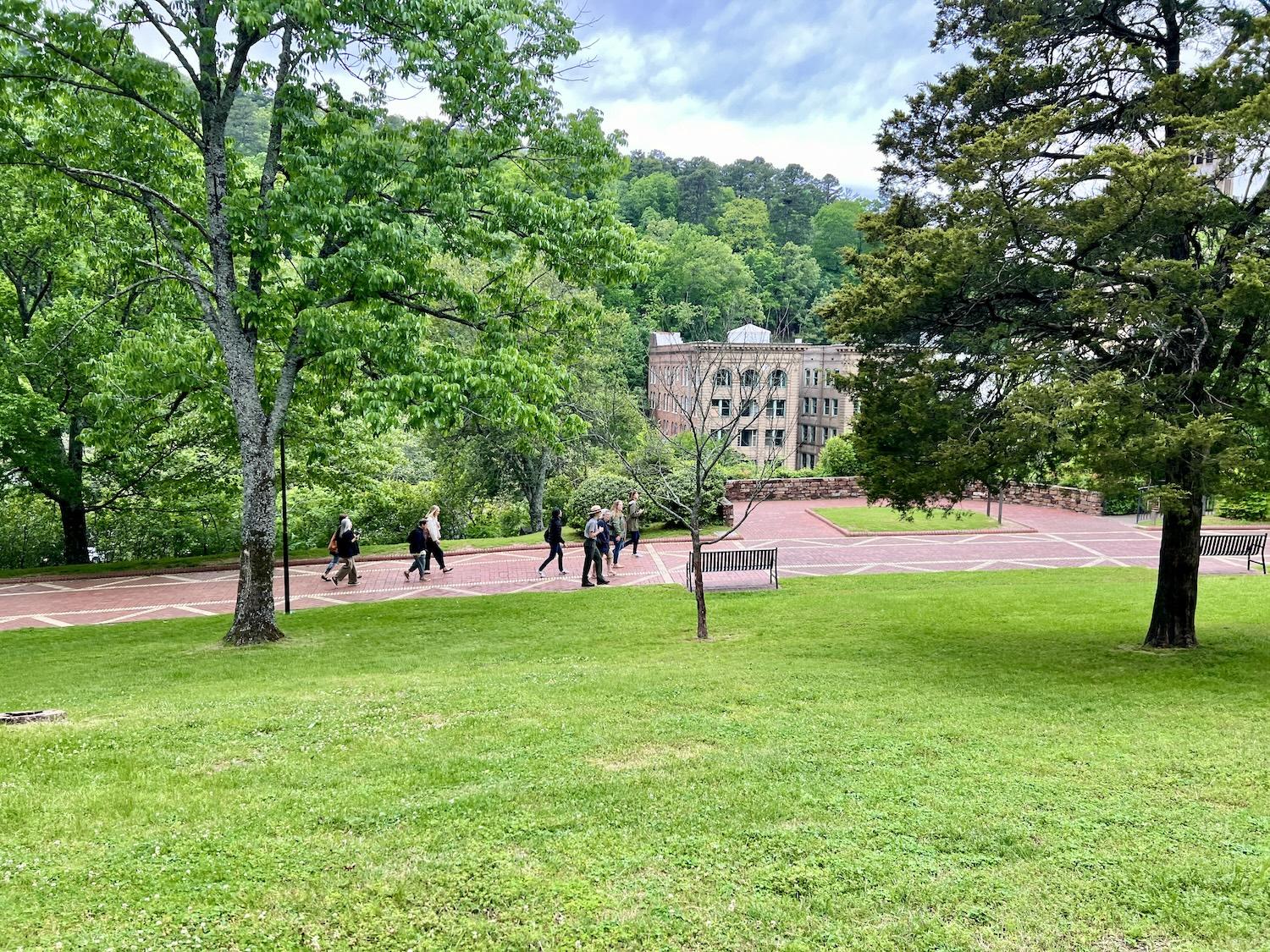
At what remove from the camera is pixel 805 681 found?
9.51m

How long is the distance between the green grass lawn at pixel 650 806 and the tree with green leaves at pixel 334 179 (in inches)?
165

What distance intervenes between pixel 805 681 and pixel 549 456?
89.8 ft

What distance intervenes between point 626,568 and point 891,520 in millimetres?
11580

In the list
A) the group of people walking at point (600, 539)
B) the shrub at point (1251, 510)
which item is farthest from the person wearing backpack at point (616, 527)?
the shrub at point (1251, 510)

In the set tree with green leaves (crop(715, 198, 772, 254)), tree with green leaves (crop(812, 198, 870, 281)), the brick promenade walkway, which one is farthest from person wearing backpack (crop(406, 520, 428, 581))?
tree with green leaves (crop(715, 198, 772, 254))

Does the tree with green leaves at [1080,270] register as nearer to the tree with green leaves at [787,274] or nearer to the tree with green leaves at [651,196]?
the tree with green leaves at [787,274]

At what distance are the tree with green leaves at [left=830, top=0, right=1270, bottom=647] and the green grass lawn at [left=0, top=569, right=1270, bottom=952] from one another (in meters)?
2.63

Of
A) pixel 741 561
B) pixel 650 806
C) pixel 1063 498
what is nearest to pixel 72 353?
pixel 741 561

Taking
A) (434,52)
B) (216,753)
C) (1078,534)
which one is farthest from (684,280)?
(216,753)

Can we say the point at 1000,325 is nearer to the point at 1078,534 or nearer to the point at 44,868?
the point at 44,868

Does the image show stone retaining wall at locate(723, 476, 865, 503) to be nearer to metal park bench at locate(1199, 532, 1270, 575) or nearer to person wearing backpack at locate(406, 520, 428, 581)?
metal park bench at locate(1199, 532, 1270, 575)

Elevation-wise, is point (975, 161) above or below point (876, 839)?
above

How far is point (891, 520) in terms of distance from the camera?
28.0 meters

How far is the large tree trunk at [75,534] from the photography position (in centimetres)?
2141
